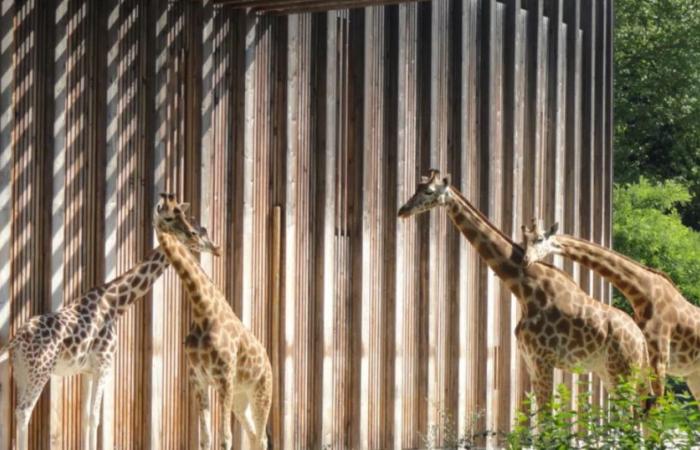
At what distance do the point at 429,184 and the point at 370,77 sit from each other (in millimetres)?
1788

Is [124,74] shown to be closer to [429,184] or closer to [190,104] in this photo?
[190,104]

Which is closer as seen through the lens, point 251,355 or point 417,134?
point 251,355

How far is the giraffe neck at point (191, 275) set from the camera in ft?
29.8

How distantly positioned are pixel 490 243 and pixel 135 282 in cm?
229

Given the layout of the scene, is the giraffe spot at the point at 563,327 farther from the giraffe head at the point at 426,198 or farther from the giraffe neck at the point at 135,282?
the giraffe neck at the point at 135,282

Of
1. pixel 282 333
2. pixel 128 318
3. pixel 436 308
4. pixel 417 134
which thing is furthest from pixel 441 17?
pixel 128 318

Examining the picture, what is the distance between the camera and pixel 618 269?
A: 1052cm

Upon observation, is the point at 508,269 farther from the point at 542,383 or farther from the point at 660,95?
the point at 660,95

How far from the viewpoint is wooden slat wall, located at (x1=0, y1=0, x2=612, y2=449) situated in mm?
9469

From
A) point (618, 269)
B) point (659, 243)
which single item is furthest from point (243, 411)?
point (659, 243)

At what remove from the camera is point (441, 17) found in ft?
41.1

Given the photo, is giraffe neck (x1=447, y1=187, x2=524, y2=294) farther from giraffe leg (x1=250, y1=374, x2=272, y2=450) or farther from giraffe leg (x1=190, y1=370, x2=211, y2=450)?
giraffe leg (x1=190, y1=370, x2=211, y2=450)

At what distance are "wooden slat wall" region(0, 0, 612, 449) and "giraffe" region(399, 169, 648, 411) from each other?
1351mm

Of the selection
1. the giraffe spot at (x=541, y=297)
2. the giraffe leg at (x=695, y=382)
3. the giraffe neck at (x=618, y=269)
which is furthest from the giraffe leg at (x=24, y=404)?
the giraffe leg at (x=695, y=382)
